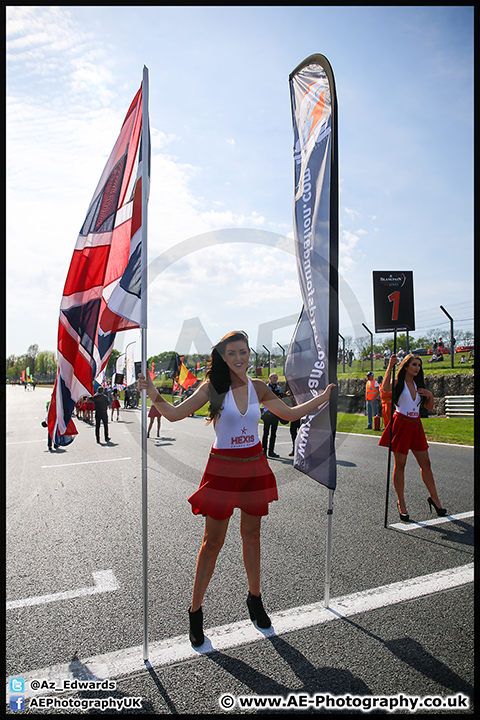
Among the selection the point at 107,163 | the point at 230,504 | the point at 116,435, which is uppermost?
the point at 107,163

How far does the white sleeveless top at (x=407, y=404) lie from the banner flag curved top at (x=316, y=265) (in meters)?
2.22

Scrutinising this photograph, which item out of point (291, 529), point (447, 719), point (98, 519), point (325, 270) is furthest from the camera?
point (98, 519)

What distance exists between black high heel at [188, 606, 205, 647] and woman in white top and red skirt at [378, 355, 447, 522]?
10.3 ft

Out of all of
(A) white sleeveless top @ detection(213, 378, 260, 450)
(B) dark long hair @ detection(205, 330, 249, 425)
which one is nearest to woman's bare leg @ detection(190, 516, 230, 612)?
(A) white sleeveless top @ detection(213, 378, 260, 450)

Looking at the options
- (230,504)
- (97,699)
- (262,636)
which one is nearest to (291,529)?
(262,636)

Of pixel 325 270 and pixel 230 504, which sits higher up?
pixel 325 270

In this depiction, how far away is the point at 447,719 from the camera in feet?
7.18

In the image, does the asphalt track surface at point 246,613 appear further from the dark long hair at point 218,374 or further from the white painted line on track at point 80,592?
the dark long hair at point 218,374

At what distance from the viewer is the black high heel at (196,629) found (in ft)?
8.94

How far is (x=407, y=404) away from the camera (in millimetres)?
5168

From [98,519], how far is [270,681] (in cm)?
380

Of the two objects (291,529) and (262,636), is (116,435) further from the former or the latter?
(262,636)

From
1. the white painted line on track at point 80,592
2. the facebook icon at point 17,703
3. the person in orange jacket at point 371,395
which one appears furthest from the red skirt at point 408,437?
the person in orange jacket at point 371,395

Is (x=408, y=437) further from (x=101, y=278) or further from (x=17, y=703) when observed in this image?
(x=17, y=703)
